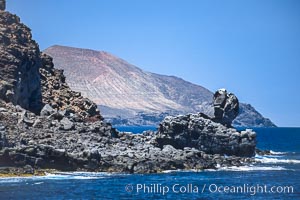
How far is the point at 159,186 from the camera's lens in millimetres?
71938

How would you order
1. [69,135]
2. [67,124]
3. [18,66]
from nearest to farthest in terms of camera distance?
1. [69,135]
2. [67,124]
3. [18,66]

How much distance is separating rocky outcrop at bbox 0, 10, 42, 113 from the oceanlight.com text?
45.0 meters

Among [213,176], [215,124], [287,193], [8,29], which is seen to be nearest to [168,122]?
[215,124]

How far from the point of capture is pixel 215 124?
11275 cm

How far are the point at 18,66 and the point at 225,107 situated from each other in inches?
1735

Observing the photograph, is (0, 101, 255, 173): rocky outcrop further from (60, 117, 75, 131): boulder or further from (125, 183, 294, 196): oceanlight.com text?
(125, 183, 294, 196): oceanlight.com text

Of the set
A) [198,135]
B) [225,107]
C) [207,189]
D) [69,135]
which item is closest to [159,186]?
[207,189]

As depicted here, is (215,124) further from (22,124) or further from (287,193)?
(287,193)

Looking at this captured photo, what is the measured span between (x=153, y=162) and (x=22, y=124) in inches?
912

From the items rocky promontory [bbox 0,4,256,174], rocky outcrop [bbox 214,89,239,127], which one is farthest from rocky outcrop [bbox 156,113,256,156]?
rocky outcrop [bbox 214,89,239,127]

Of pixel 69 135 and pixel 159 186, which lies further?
pixel 69 135

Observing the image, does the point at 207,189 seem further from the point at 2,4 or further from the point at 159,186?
the point at 2,4

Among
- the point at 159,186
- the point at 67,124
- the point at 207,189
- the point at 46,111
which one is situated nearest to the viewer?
the point at 207,189

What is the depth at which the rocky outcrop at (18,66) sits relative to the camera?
356 ft
